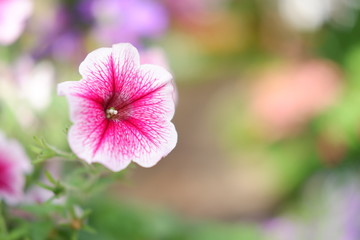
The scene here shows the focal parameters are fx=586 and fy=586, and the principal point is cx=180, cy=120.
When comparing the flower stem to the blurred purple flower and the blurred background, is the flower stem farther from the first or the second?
the blurred purple flower

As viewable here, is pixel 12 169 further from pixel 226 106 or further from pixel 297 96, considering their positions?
pixel 226 106

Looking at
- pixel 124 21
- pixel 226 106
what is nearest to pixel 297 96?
pixel 226 106

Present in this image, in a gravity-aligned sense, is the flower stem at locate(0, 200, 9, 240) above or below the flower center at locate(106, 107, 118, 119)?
below

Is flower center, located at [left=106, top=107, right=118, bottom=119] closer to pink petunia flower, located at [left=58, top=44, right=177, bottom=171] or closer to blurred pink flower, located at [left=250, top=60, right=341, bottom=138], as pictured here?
pink petunia flower, located at [left=58, top=44, right=177, bottom=171]

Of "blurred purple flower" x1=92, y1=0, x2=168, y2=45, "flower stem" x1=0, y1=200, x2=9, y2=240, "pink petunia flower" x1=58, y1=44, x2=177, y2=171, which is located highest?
"blurred purple flower" x1=92, y1=0, x2=168, y2=45

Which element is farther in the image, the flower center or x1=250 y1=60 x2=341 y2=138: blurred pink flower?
x1=250 y1=60 x2=341 y2=138: blurred pink flower

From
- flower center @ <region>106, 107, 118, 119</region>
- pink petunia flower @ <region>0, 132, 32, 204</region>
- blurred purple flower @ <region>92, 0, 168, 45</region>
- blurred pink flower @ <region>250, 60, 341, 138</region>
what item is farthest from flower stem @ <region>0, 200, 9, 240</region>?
blurred pink flower @ <region>250, 60, 341, 138</region>

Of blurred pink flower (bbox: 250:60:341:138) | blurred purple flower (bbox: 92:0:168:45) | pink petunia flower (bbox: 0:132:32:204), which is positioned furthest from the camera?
blurred pink flower (bbox: 250:60:341:138)

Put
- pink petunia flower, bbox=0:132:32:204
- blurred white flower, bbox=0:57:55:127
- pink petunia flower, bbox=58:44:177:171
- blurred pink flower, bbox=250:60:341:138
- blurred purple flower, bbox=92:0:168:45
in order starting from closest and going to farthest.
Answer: pink petunia flower, bbox=58:44:177:171 → pink petunia flower, bbox=0:132:32:204 → blurred white flower, bbox=0:57:55:127 → blurred purple flower, bbox=92:0:168:45 → blurred pink flower, bbox=250:60:341:138
